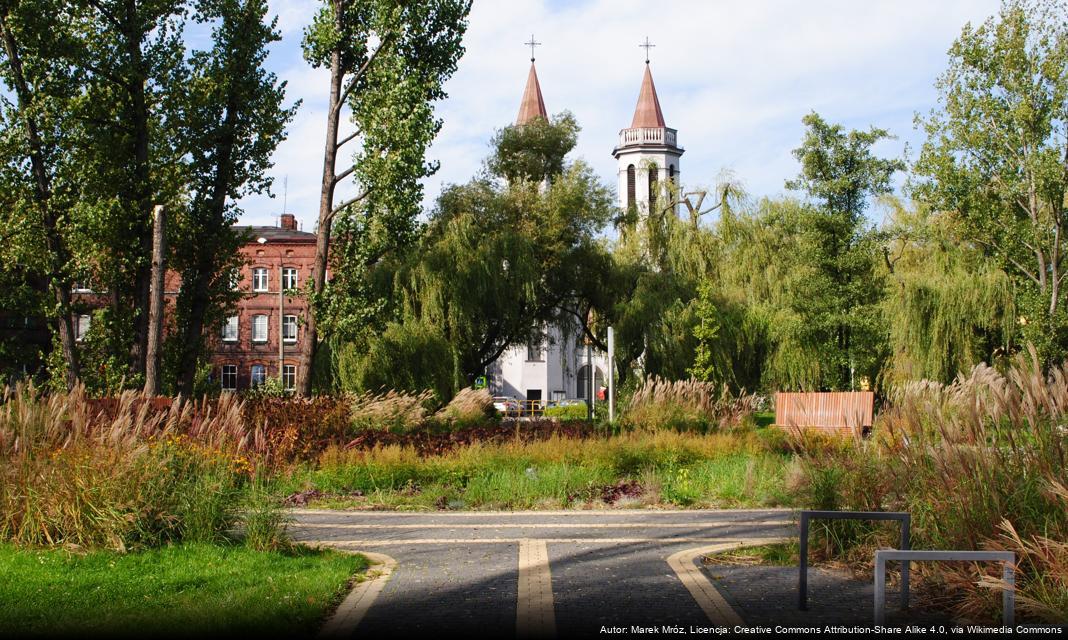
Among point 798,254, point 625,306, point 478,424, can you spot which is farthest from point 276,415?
point 798,254

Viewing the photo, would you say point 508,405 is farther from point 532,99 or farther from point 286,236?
point 532,99

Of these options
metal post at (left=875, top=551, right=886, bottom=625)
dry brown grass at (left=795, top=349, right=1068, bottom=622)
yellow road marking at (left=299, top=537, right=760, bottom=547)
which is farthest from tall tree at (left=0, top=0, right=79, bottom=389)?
metal post at (left=875, top=551, right=886, bottom=625)

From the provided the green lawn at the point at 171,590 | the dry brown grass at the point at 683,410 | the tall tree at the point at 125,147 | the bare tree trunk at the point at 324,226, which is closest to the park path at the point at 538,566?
the green lawn at the point at 171,590

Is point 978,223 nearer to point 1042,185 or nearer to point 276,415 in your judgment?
point 1042,185

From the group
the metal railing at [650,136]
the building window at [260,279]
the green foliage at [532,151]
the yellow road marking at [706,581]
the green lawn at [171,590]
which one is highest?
the metal railing at [650,136]

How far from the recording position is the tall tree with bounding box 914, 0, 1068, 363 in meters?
31.9

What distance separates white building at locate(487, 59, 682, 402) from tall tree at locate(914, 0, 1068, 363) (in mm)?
32764

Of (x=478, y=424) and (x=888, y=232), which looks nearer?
(x=478, y=424)

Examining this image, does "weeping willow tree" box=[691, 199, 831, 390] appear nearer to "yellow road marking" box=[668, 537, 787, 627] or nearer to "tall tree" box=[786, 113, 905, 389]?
"tall tree" box=[786, 113, 905, 389]

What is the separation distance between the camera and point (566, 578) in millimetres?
8469

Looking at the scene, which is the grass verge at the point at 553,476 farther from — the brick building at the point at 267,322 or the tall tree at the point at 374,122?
the brick building at the point at 267,322

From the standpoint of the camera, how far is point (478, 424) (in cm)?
2195

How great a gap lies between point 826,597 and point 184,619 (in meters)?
4.61

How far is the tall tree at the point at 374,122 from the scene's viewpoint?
24125 millimetres
